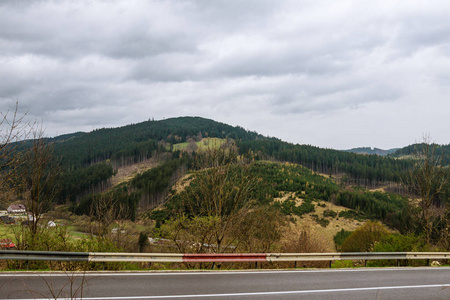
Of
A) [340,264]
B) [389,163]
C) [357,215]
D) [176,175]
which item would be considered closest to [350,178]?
[389,163]

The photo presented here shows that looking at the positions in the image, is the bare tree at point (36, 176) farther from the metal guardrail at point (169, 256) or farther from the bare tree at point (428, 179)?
the bare tree at point (428, 179)

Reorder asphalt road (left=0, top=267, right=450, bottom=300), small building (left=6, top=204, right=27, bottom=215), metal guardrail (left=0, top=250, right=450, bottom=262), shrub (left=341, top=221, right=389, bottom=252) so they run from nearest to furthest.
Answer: asphalt road (left=0, top=267, right=450, bottom=300)
metal guardrail (left=0, top=250, right=450, bottom=262)
small building (left=6, top=204, right=27, bottom=215)
shrub (left=341, top=221, right=389, bottom=252)

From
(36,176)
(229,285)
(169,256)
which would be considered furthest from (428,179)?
(36,176)

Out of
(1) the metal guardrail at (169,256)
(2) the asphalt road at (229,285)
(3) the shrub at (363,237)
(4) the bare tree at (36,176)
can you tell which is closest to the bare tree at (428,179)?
(1) the metal guardrail at (169,256)

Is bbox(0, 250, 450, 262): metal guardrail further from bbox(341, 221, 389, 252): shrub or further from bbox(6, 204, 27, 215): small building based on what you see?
bbox(341, 221, 389, 252): shrub

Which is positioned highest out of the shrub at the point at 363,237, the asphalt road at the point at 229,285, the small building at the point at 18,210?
the small building at the point at 18,210

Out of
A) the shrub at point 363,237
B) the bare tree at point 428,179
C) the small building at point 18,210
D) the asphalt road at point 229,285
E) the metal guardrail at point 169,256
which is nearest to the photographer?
the asphalt road at point 229,285

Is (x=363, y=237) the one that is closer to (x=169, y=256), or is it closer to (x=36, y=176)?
(x=169, y=256)

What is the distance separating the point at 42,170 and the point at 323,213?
9170cm

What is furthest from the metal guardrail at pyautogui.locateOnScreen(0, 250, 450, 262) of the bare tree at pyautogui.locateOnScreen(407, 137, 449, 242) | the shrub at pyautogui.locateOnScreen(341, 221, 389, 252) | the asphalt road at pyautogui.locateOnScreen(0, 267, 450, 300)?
the shrub at pyautogui.locateOnScreen(341, 221, 389, 252)

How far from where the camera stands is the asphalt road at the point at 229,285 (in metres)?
8.27

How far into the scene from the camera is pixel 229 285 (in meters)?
9.42

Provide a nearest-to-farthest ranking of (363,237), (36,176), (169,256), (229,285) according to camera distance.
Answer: (229,285), (169,256), (36,176), (363,237)

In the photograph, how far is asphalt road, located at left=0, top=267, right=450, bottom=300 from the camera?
827 cm
